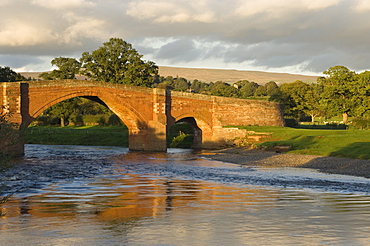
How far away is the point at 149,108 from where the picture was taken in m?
53.7

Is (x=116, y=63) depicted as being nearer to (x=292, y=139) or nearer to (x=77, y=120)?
(x=77, y=120)

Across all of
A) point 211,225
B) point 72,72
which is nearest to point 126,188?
point 211,225

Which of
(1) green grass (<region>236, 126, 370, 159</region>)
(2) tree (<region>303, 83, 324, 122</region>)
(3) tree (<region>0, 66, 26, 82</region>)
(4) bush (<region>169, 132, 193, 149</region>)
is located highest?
(3) tree (<region>0, 66, 26, 82</region>)

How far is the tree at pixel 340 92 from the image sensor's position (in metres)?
87.9

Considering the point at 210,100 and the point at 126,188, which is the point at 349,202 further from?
the point at 210,100

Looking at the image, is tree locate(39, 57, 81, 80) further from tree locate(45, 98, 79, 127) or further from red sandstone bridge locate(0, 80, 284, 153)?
red sandstone bridge locate(0, 80, 284, 153)

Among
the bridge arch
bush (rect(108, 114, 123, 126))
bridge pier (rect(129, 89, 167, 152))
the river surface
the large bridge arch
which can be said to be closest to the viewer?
the river surface

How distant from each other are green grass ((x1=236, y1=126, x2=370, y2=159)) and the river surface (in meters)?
9.80

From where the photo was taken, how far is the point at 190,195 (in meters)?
20.2

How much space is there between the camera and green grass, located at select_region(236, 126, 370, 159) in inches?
1476

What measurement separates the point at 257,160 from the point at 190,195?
20.7 m

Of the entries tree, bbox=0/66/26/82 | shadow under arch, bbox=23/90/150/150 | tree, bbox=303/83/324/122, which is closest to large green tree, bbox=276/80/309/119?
tree, bbox=303/83/324/122

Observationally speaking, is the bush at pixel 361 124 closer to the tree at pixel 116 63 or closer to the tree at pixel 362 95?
the tree at pixel 362 95

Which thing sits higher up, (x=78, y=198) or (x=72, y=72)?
(x=72, y=72)
